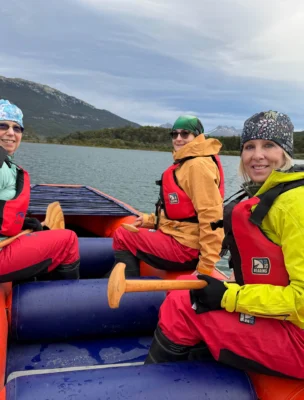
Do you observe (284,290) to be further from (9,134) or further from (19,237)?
(9,134)

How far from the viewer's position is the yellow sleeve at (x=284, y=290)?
1611mm

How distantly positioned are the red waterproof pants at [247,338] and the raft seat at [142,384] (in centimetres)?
11

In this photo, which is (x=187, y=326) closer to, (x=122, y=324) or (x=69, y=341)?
(x=122, y=324)

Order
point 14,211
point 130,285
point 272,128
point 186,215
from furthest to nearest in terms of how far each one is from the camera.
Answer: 1. point 186,215
2. point 14,211
3. point 272,128
4. point 130,285

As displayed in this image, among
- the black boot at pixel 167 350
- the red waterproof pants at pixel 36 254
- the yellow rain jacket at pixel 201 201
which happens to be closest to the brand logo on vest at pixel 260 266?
the black boot at pixel 167 350

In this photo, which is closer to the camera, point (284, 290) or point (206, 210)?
point (284, 290)

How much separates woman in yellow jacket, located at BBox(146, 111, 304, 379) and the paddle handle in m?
0.04

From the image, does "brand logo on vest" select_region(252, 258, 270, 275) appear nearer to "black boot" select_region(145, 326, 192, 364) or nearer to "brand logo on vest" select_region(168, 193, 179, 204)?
"black boot" select_region(145, 326, 192, 364)

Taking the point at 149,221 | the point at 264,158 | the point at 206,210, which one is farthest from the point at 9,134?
the point at 264,158

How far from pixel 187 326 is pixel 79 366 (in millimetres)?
965

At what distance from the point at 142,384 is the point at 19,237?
5.05 ft

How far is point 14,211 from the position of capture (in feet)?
8.97

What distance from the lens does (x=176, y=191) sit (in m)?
3.28

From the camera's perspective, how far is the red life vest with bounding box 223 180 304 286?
5.80ft
